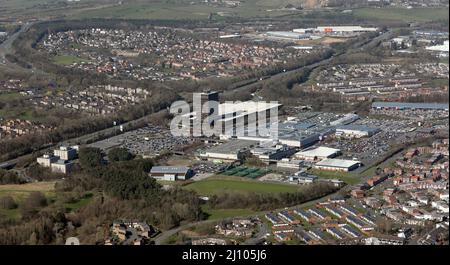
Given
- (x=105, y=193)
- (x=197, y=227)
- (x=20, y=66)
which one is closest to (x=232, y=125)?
(x=105, y=193)

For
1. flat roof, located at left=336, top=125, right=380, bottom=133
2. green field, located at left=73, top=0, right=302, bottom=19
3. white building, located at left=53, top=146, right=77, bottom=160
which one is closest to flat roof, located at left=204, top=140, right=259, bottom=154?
flat roof, located at left=336, top=125, right=380, bottom=133

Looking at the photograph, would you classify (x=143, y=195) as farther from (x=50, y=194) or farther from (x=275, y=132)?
(x=275, y=132)

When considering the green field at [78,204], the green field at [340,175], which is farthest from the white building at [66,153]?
the green field at [340,175]

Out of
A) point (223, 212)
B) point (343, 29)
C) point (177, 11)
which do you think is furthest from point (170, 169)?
point (177, 11)

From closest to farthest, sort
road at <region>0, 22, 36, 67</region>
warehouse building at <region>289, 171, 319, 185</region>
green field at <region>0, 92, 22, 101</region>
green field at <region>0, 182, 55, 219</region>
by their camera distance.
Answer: green field at <region>0, 182, 55, 219</region>
warehouse building at <region>289, 171, 319, 185</region>
green field at <region>0, 92, 22, 101</region>
road at <region>0, 22, 36, 67</region>

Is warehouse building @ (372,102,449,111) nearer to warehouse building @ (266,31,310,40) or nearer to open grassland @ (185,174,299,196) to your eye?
open grassland @ (185,174,299,196)

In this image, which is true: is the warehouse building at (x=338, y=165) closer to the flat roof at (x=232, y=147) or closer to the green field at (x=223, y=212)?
the flat roof at (x=232, y=147)

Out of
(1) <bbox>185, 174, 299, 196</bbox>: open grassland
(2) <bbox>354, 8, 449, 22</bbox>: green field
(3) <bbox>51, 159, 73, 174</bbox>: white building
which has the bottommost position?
(3) <bbox>51, 159, 73, 174</bbox>: white building
